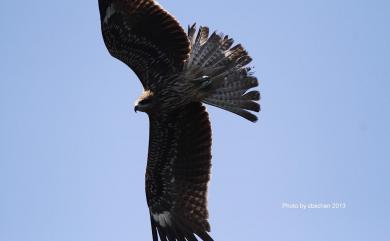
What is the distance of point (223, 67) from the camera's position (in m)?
10.8

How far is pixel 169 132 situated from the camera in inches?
448

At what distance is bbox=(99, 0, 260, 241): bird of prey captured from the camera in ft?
34.4

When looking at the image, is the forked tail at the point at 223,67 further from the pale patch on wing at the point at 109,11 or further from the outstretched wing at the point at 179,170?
the pale patch on wing at the point at 109,11

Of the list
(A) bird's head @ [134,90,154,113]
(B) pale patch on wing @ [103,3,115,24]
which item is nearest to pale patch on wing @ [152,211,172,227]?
(A) bird's head @ [134,90,154,113]

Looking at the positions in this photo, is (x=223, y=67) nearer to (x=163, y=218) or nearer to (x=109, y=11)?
(x=109, y=11)

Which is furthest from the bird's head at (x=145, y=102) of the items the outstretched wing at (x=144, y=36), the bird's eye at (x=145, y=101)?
the outstretched wing at (x=144, y=36)

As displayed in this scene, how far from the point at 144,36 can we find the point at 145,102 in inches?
39.4

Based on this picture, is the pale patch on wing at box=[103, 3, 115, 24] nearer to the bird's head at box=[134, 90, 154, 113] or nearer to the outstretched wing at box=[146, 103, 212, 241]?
the bird's head at box=[134, 90, 154, 113]

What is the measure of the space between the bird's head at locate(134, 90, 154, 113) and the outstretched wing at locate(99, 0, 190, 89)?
257 millimetres

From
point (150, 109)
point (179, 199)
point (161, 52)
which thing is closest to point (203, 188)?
point (179, 199)

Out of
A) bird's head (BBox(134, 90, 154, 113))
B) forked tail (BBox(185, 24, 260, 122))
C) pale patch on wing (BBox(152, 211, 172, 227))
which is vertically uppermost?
forked tail (BBox(185, 24, 260, 122))

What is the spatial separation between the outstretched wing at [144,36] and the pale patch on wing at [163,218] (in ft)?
6.82

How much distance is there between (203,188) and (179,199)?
0.43 metres

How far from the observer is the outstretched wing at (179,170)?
1099cm
